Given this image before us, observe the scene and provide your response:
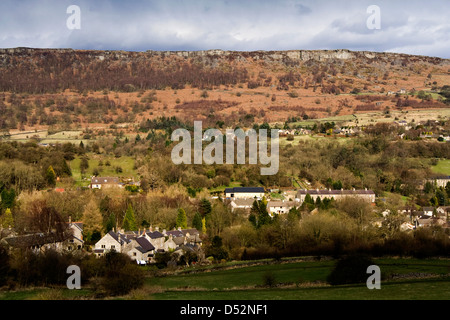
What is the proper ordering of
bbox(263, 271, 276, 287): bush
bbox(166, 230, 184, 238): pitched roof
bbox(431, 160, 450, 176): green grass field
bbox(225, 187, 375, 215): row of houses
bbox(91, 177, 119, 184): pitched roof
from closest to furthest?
bbox(263, 271, 276, 287): bush < bbox(166, 230, 184, 238): pitched roof < bbox(225, 187, 375, 215): row of houses < bbox(91, 177, 119, 184): pitched roof < bbox(431, 160, 450, 176): green grass field

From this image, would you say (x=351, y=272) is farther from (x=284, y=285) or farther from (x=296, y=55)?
(x=296, y=55)

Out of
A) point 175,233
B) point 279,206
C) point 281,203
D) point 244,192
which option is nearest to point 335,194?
point 281,203

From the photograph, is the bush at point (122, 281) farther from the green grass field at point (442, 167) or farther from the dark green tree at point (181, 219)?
the green grass field at point (442, 167)

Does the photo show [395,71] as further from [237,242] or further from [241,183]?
[237,242]

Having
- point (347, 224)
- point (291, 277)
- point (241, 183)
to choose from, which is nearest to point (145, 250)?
point (291, 277)

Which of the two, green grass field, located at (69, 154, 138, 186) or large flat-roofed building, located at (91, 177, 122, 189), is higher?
green grass field, located at (69, 154, 138, 186)

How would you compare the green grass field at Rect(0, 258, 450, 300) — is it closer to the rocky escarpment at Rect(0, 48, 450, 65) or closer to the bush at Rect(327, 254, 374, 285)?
the bush at Rect(327, 254, 374, 285)

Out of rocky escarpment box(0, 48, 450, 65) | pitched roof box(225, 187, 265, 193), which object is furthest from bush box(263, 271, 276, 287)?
rocky escarpment box(0, 48, 450, 65)
